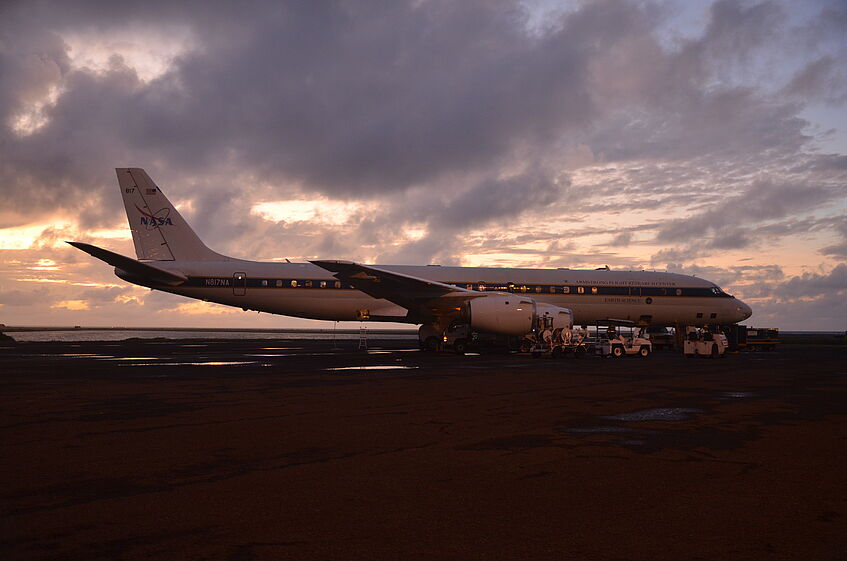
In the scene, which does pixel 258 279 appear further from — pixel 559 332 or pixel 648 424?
pixel 648 424

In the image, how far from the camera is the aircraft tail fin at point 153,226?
33.6m

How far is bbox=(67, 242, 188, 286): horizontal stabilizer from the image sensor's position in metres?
27.8

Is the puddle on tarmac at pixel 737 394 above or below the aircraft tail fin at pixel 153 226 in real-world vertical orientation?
below

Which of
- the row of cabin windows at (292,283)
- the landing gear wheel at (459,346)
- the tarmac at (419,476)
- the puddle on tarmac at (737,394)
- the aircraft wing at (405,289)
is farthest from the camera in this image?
the row of cabin windows at (292,283)

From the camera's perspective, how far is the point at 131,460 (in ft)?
22.7

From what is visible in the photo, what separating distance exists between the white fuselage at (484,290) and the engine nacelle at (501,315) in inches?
200

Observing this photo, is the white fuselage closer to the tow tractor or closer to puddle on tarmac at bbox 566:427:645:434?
the tow tractor

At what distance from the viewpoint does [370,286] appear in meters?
29.6

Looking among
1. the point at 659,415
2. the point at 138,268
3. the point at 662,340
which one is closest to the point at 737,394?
the point at 659,415

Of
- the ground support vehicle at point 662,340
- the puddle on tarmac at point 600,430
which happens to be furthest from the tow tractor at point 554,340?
the puddle on tarmac at point 600,430

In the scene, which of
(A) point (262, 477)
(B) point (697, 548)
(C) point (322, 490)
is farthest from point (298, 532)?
(B) point (697, 548)

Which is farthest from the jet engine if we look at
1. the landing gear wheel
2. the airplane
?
the landing gear wheel

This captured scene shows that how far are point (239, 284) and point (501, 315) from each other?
13.4 m

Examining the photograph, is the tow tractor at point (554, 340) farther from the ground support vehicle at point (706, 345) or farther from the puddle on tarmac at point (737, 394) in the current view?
the puddle on tarmac at point (737, 394)
